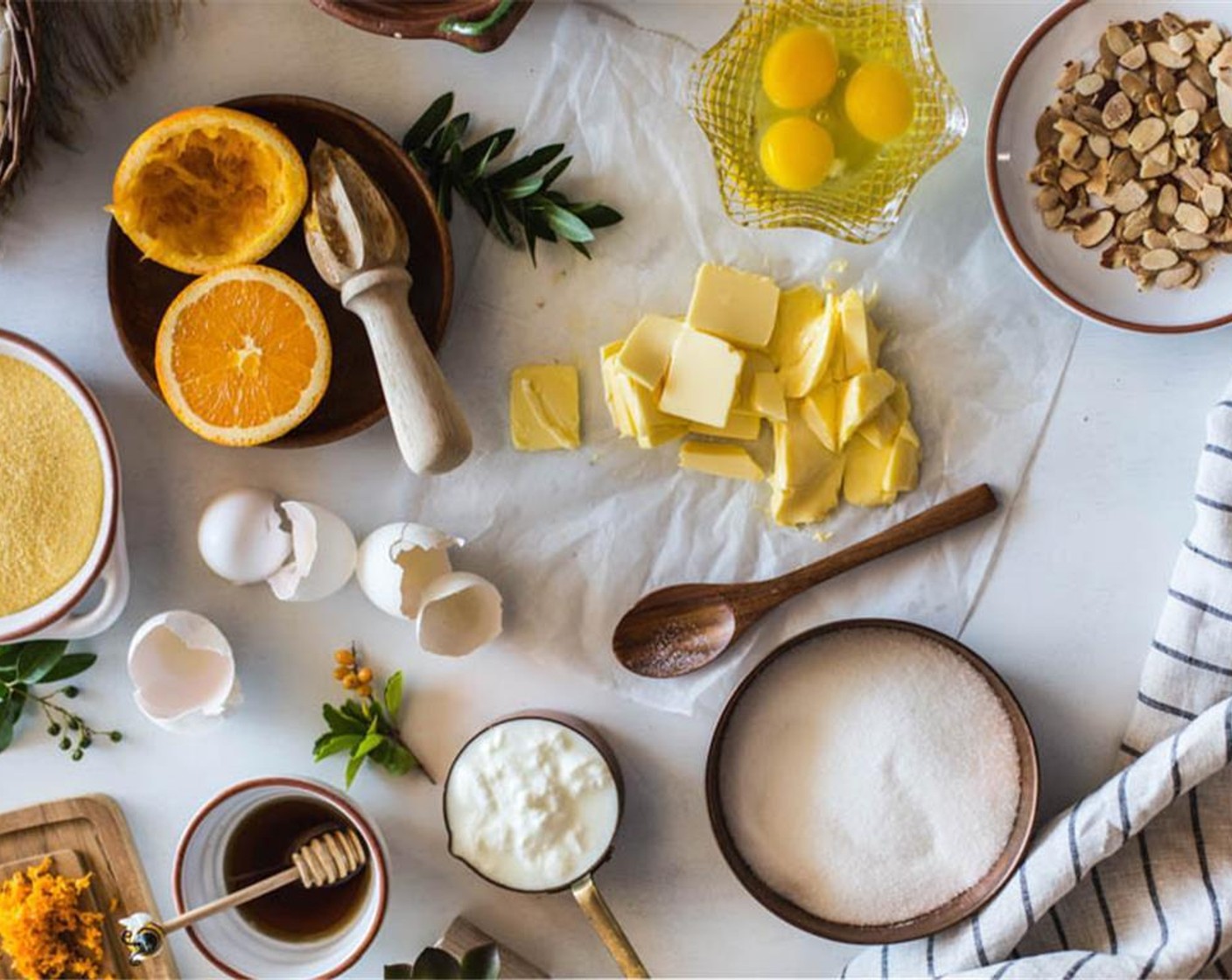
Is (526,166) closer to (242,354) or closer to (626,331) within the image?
(626,331)

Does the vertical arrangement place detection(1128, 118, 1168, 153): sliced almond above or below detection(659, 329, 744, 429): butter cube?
above

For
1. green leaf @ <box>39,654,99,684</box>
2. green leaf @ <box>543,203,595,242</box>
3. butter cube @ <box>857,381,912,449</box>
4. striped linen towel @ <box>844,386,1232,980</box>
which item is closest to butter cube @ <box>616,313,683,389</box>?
green leaf @ <box>543,203,595,242</box>

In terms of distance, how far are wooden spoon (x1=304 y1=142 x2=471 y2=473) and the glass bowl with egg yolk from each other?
34 centimetres

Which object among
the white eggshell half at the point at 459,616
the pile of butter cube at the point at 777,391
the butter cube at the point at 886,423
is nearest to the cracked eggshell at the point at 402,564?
the white eggshell half at the point at 459,616

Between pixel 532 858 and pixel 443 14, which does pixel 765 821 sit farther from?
pixel 443 14

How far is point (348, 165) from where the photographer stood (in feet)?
4.21

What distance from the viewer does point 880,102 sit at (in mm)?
1308

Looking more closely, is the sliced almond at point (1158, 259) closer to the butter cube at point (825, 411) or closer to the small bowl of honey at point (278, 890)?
the butter cube at point (825, 411)

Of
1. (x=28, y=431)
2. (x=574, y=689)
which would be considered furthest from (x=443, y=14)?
(x=574, y=689)

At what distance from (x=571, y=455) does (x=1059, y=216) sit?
1.84 ft

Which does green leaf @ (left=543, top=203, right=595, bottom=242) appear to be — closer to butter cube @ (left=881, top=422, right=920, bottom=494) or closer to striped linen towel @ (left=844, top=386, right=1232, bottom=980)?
butter cube @ (left=881, top=422, right=920, bottom=494)

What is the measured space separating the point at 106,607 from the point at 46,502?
131 millimetres

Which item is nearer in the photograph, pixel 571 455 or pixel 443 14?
pixel 443 14

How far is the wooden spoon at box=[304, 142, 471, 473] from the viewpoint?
4.03 feet
